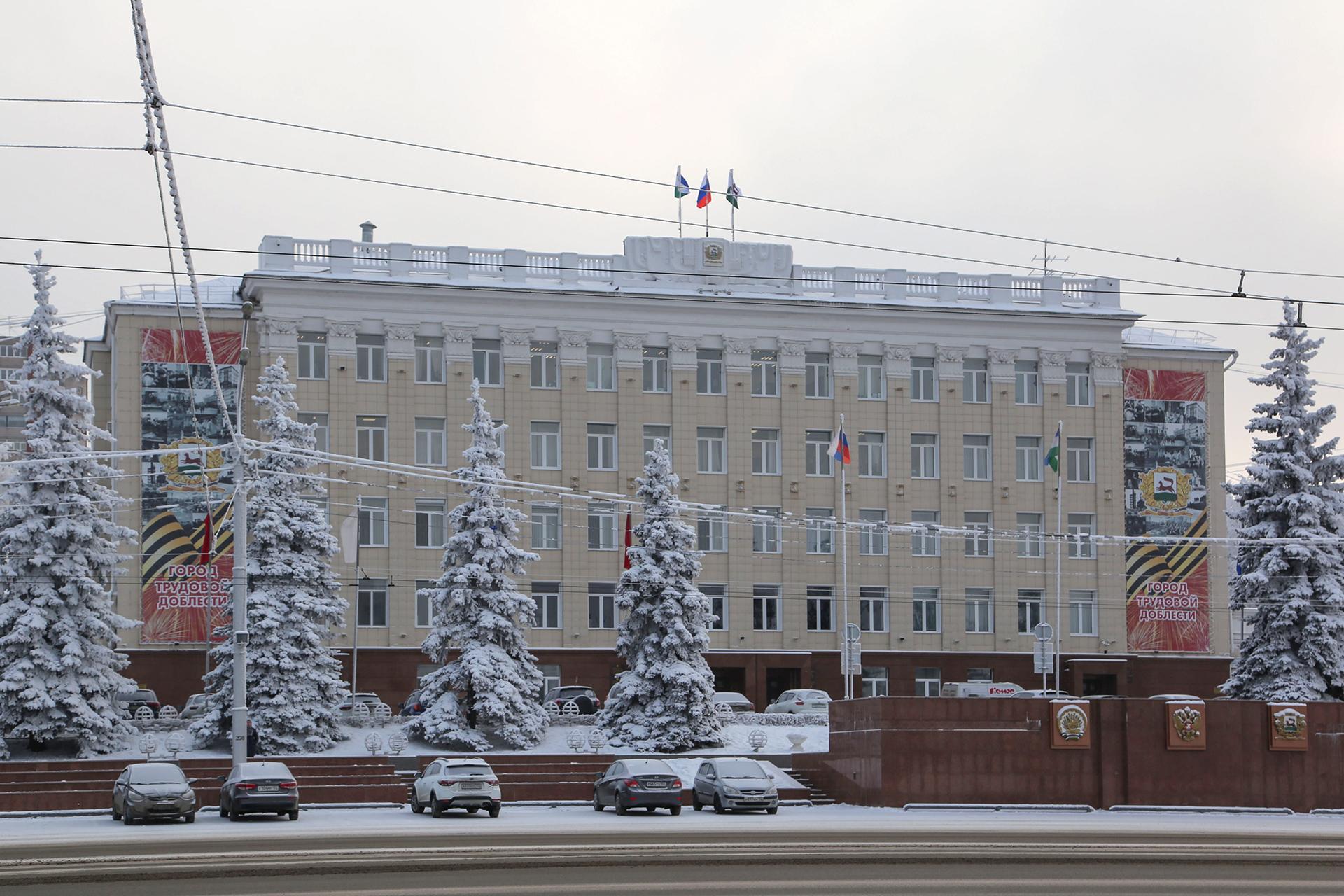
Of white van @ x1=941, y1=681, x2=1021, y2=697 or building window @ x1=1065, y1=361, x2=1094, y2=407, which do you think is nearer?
white van @ x1=941, y1=681, x2=1021, y2=697

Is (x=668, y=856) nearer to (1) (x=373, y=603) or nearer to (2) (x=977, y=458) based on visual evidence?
(1) (x=373, y=603)

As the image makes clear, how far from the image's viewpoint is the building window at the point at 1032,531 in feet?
237

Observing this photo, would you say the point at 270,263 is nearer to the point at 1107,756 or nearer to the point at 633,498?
the point at 633,498

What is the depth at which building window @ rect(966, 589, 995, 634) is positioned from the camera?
7175cm

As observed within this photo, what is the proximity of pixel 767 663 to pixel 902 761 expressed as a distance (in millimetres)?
29225

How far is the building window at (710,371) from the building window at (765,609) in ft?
26.5

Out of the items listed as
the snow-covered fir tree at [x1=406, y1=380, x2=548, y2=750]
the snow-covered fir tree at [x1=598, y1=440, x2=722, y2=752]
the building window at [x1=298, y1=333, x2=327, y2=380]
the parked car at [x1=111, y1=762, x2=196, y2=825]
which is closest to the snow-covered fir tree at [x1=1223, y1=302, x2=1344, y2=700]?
the snow-covered fir tree at [x1=598, y1=440, x2=722, y2=752]

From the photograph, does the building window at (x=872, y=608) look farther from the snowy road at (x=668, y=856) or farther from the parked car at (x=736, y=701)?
the snowy road at (x=668, y=856)

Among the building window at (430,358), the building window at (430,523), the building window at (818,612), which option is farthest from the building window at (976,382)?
the building window at (430,523)

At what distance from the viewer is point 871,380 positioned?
72125 millimetres

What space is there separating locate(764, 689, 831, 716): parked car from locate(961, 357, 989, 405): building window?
63.7 feet

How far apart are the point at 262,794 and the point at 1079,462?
148ft

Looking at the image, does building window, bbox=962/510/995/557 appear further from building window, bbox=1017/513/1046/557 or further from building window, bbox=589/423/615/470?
building window, bbox=589/423/615/470

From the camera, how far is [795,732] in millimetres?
50844
